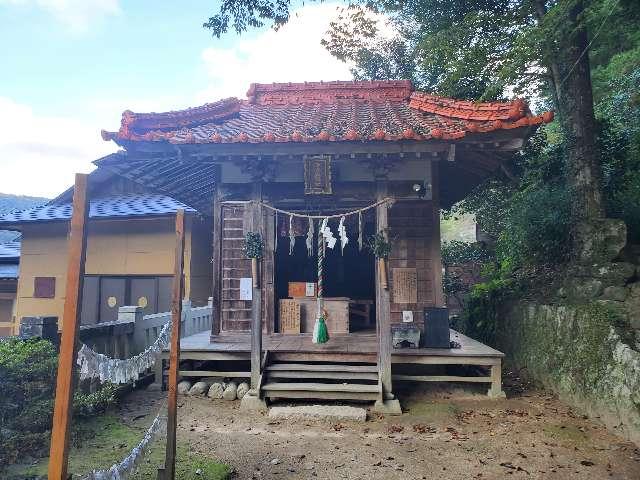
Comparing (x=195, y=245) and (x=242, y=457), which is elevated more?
(x=195, y=245)

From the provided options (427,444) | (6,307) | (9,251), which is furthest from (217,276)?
(9,251)

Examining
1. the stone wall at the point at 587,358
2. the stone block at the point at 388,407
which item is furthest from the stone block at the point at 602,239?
the stone block at the point at 388,407

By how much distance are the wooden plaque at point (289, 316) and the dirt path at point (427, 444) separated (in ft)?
9.28

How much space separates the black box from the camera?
27.2 ft

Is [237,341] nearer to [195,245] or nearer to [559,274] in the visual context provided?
[195,245]

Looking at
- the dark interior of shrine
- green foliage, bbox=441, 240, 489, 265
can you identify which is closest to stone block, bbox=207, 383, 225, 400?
the dark interior of shrine

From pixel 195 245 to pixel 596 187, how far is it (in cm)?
1152

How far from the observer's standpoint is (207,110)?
9281mm

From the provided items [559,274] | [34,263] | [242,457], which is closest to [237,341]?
[242,457]

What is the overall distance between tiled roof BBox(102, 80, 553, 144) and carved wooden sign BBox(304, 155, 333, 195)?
567 millimetres

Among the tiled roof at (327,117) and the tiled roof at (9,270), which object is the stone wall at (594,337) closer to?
the tiled roof at (327,117)

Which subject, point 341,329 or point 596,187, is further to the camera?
point 341,329

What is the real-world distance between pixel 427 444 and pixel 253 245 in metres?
4.31

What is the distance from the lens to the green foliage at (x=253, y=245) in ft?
25.0
